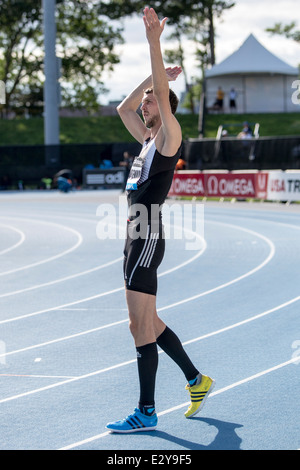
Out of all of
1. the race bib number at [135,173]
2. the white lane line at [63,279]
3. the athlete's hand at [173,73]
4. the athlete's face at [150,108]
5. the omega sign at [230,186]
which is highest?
the athlete's hand at [173,73]

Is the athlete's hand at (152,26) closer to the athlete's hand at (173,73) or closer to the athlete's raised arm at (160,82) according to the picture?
the athlete's raised arm at (160,82)

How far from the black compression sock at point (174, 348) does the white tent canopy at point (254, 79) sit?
4421cm

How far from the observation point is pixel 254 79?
52.1m

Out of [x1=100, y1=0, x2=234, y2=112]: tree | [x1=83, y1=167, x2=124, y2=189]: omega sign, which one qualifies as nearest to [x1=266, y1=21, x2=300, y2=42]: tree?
[x1=100, y1=0, x2=234, y2=112]: tree

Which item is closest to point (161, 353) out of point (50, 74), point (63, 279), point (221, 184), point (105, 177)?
point (63, 279)

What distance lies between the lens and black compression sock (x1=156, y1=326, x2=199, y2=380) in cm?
523

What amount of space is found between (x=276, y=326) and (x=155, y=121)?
3.65 m

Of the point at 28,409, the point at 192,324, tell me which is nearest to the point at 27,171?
the point at 192,324

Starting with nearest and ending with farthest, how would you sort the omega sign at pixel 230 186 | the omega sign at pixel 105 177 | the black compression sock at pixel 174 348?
the black compression sock at pixel 174 348 < the omega sign at pixel 230 186 < the omega sign at pixel 105 177

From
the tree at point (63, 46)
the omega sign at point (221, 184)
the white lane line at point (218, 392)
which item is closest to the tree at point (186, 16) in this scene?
the tree at point (63, 46)

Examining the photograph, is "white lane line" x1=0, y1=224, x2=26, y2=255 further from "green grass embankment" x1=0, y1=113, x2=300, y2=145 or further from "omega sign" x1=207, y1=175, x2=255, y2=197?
"green grass embankment" x1=0, y1=113, x2=300, y2=145

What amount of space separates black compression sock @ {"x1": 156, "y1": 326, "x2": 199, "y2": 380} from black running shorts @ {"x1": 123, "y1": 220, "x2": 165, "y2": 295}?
410 millimetres

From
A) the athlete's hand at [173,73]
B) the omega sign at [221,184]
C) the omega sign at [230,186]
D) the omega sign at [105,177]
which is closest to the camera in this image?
the athlete's hand at [173,73]

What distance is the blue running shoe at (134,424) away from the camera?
4.89 m
